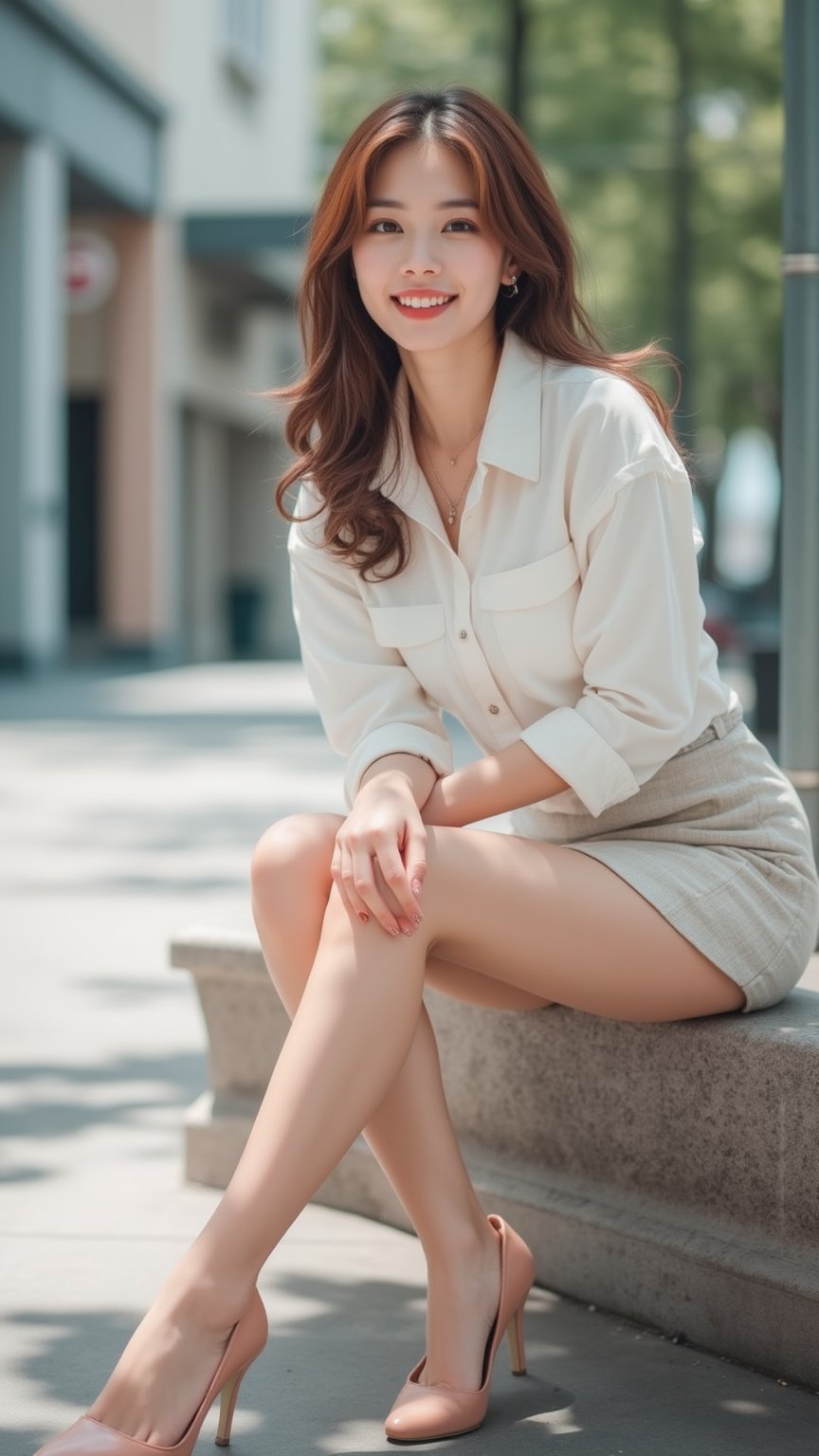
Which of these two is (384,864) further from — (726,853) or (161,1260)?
(161,1260)

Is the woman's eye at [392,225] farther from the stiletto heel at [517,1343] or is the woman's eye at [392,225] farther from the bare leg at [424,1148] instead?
the stiletto heel at [517,1343]

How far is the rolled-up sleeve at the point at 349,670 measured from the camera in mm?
3033

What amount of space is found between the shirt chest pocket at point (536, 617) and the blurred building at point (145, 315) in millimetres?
13670

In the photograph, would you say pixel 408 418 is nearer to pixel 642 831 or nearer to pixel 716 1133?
pixel 642 831

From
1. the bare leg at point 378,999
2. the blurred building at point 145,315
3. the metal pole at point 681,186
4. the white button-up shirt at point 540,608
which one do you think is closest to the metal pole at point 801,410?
the white button-up shirt at point 540,608

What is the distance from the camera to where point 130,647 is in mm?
21547

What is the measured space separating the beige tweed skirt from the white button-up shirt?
7cm

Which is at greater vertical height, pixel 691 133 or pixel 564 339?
pixel 691 133

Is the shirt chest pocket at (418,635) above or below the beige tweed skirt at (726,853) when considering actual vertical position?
above

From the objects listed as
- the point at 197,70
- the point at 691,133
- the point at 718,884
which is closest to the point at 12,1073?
the point at 718,884

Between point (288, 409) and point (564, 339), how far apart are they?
494 millimetres

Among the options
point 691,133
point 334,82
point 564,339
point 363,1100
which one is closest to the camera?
point 363,1100

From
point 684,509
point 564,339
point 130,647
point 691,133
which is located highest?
point 691,133

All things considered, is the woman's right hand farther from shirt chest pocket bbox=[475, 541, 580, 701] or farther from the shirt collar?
the shirt collar
